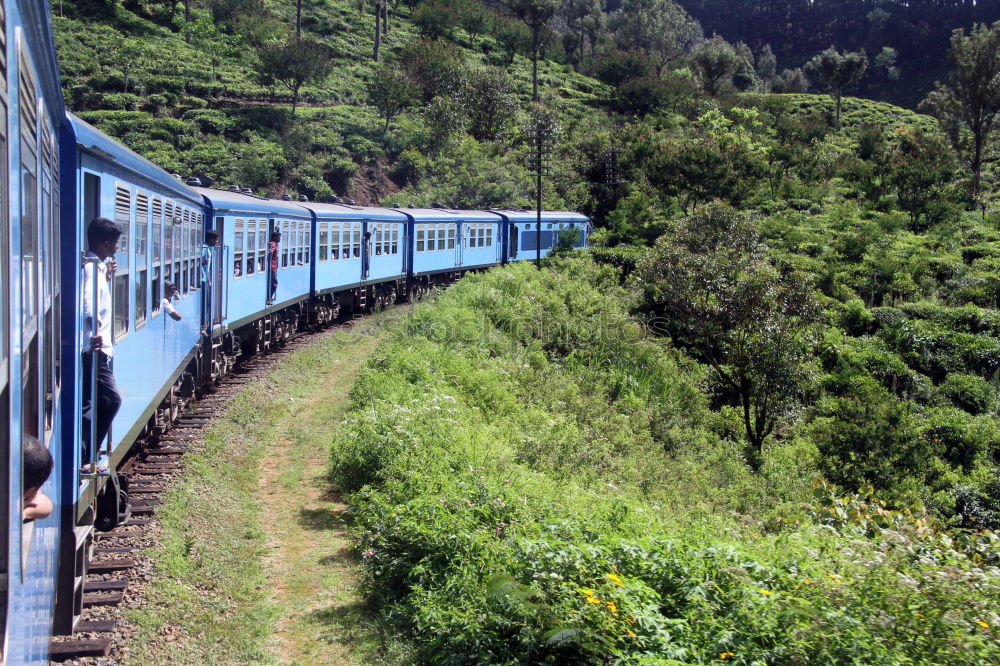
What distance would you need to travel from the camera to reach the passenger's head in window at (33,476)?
260 centimetres

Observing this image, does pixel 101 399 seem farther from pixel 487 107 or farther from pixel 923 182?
pixel 487 107

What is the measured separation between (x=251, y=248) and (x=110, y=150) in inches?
320

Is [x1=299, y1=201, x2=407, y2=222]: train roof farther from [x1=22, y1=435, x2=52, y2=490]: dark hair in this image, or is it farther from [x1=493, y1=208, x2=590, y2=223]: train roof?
[x1=22, y1=435, x2=52, y2=490]: dark hair

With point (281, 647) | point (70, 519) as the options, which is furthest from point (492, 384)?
point (70, 519)

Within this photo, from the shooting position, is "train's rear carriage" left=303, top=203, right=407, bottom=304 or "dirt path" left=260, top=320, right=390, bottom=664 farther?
"train's rear carriage" left=303, top=203, right=407, bottom=304

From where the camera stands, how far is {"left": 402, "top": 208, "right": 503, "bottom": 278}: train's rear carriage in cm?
2514

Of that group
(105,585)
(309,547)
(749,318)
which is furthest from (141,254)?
(749,318)

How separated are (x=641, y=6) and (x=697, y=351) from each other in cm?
7233

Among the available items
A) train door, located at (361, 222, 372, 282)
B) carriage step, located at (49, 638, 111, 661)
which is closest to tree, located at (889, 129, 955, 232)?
train door, located at (361, 222, 372, 282)

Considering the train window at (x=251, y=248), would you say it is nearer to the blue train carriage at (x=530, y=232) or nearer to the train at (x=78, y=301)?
the train at (x=78, y=301)

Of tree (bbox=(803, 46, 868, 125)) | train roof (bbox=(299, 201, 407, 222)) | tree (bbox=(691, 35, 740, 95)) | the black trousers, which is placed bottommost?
the black trousers

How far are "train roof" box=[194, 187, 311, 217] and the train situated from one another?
0.13 feet

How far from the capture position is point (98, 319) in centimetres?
510

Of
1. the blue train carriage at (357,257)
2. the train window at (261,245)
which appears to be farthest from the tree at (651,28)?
the train window at (261,245)
